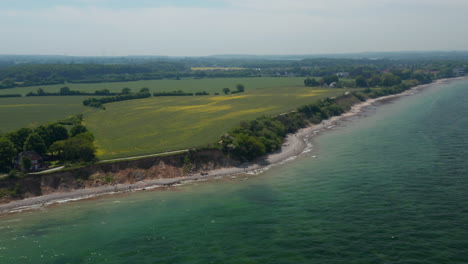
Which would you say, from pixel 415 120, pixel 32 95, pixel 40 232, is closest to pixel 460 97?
pixel 415 120

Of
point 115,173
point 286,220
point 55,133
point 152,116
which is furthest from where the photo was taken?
point 152,116

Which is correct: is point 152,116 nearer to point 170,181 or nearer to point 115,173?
point 115,173

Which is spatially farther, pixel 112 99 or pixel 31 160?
pixel 112 99

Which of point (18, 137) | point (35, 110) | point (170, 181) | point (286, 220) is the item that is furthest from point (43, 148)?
point (35, 110)

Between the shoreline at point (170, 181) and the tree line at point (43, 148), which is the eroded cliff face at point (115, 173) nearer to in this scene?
the shoreline at point (170, 181)

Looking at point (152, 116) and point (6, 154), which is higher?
point (6, 154)
